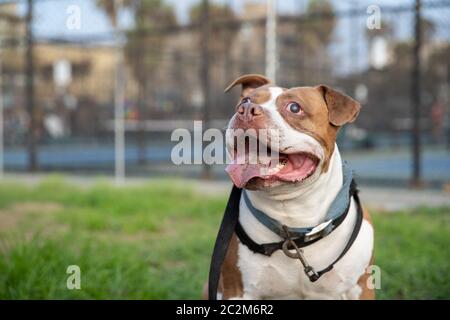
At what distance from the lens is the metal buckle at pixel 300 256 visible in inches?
87.4

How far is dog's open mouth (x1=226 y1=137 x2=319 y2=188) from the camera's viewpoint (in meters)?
2.05

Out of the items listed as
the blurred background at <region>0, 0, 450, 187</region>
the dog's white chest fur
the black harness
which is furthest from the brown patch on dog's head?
the blurred background at <region>0, 0, 450, 187</region>

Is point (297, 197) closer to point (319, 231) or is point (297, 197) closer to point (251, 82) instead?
point (319, 231)

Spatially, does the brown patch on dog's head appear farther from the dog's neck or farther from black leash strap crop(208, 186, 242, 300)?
black leash strap crop(208, 186, 242, 300)

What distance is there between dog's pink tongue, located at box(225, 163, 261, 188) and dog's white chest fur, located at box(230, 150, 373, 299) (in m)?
0.24

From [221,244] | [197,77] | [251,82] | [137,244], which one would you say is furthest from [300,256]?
[197,77]

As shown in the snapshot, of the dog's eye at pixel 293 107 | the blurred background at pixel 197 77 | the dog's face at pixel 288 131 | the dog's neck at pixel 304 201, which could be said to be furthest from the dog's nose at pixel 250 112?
the blurred background at pixel 197 77

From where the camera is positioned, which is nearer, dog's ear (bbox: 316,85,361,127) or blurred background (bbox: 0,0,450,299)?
dog's ear (bbox: 316,85,361,127)

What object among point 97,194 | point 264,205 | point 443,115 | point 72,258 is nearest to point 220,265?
point 264,205

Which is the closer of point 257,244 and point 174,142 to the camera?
point 257,244

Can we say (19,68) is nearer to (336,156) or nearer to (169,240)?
(169,240)

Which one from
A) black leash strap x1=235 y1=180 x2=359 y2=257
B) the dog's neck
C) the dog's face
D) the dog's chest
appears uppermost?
the dog's face

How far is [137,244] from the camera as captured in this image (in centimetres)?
470

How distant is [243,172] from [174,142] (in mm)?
4749
